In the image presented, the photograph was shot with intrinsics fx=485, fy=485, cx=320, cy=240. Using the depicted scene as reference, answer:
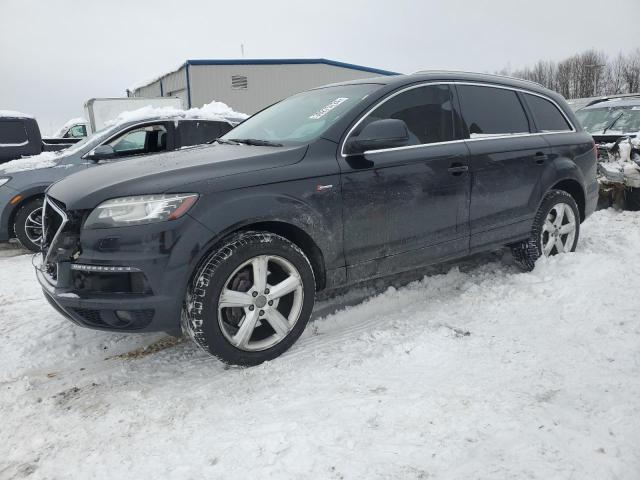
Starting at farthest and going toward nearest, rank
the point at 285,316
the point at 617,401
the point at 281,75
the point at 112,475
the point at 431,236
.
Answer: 1. the point at 281,75
2. the point at 431,236
3. the point at 285,316
4. the point at 617,401
5. the point at 112,475

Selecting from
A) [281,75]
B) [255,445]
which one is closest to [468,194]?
[255,445]

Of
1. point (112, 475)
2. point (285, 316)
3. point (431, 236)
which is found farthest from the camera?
point (431, 236)

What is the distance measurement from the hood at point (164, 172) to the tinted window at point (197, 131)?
3640 mm

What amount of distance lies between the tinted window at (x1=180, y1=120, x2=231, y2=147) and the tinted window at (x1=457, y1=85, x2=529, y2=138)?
3867 millimetres

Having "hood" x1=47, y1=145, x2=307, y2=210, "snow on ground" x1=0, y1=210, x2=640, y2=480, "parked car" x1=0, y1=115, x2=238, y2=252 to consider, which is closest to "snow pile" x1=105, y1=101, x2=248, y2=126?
"parked car" x1=0, y1=115, x2=238, y2=252

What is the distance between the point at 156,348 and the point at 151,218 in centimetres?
110

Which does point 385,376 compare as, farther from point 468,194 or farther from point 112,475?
point 468,194

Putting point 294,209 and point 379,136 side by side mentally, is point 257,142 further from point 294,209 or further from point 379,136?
point 379,136

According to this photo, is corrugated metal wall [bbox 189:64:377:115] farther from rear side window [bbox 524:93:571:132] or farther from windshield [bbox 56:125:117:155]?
rear side window [bbox 524:93:571:132]

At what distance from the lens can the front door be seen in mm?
3240

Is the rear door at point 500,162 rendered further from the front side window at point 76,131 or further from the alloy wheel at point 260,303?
the front side window at point 76,131

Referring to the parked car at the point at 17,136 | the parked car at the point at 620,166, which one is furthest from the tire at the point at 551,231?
the parked car at the point at 17,136

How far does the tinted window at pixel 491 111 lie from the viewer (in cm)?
394

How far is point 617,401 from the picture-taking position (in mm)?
2428
